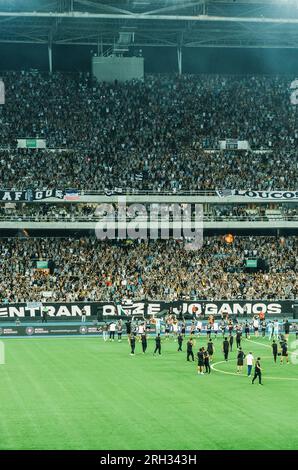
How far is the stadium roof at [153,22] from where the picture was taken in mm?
72125

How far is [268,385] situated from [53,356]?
571 inches

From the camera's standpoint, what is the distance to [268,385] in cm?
3931

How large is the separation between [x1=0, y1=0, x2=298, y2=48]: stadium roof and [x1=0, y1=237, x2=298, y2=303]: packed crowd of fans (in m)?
18.0

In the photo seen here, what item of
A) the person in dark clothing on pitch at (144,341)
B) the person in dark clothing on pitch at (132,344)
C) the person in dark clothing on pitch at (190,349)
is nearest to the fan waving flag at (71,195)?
the person in dark clothing on pitch at (144,341)

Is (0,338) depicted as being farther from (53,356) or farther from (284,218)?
(284,218)

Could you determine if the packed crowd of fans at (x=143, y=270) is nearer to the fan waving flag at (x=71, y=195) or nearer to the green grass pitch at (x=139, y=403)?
the fan waving flag at (x=71, y=195)

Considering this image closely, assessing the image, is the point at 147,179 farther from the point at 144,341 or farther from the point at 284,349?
the point at 284,349

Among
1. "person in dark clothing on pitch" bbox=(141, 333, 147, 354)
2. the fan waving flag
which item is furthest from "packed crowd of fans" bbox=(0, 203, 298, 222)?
"person in dark clothing on pitch" bbox=(141, 333, 147, 354)

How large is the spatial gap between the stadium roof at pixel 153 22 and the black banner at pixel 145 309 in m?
22.2

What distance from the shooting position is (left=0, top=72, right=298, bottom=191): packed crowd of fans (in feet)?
247

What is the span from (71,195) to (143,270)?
8.14 metres

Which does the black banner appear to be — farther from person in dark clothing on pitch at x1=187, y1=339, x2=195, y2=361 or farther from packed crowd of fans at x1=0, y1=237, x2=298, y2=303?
person in dark clothing on pitch at x1=187, y1=339, x2=195, y2=361
